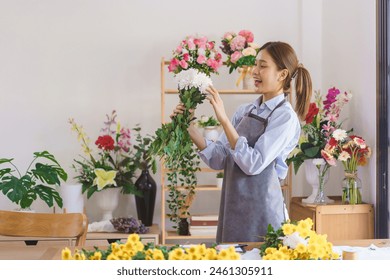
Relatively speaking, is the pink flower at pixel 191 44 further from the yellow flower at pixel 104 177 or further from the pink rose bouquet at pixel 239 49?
the yellow flower at pixel 104 177

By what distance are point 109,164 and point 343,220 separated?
1705 mm

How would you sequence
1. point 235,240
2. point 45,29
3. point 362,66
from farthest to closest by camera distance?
point 45,29
point 362,66
point 235,240

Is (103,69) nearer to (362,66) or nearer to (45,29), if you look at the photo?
(45,29)

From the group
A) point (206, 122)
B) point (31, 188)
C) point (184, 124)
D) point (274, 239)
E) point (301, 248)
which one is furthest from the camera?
point (206, 122)

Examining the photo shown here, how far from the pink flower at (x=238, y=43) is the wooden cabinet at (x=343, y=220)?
3.75ft

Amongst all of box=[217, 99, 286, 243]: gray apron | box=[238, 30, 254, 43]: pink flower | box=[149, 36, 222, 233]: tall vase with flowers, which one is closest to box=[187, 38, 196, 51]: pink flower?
box=[149, 36, 222, 233]: tall vase with flowers

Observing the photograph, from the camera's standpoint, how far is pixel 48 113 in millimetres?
4750

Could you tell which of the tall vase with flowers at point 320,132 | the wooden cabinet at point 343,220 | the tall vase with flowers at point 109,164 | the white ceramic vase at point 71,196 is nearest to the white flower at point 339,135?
the tall vase with flowers at point 320,132

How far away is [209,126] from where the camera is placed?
4.48 meters

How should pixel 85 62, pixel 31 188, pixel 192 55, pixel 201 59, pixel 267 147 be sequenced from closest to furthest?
pixel 267 147
pixel 201 59
pixel 192 55
pixel 31 188
pixel 85 62

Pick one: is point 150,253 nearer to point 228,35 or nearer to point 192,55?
point 192,55

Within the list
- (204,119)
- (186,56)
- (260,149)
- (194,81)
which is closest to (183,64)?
(186,56)
